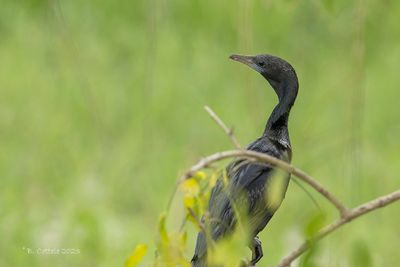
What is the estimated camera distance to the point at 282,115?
1.97m

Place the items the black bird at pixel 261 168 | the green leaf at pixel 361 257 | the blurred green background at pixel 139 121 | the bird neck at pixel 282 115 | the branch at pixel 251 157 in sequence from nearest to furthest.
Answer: the branch at pixel 251 157, the green leaf at pixel 361 257, the black bird at pixel 261 168, the bird neck at pixel 282 115, the blurred green background at pixel 139 121

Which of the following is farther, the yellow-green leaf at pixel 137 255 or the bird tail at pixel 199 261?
the bird tail at pixel 199 261

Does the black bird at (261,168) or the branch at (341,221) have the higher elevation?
the branch at (341,221)

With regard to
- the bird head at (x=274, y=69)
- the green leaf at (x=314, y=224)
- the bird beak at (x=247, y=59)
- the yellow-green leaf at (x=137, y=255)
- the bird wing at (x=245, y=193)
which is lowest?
the bird wing at (x=245, y=193)

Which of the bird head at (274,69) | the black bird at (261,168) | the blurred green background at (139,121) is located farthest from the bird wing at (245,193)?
the blurred green background at (139,121)

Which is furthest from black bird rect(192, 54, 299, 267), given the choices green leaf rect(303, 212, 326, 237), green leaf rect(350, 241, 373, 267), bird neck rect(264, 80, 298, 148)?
green leaf rect(303, 212, 326, 237)

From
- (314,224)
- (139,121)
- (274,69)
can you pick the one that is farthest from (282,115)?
(139,121)

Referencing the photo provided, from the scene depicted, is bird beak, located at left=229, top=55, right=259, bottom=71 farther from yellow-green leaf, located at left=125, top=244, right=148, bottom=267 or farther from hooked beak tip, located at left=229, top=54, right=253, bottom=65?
yellow-green leaf, located at left=125, top=244, right=148, bottom=267

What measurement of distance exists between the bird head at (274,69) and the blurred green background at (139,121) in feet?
1.60

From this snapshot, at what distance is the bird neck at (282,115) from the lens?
6.47 feet

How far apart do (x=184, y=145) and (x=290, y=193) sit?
489 mm

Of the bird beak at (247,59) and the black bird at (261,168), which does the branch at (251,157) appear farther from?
the bird beak at (247,59)

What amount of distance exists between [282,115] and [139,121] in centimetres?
118

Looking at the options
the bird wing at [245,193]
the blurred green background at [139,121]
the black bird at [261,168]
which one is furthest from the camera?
the blurred green background at [139,121]
